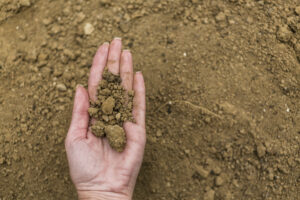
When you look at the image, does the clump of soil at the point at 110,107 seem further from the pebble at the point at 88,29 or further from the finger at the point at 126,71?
the pebble at the point at 88,29

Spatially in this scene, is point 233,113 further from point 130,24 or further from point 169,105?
point 130,24

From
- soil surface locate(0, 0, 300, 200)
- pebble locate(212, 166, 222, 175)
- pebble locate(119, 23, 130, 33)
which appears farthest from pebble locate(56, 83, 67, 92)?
pebble locate(212, 166, 222, 175)

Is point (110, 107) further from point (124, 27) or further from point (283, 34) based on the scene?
point (283, 34)

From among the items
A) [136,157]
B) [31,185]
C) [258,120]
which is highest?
[136,157]

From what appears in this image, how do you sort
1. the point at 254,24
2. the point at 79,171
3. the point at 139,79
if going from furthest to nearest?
the point at 254,24 < the point at 139,79 < the point at 79,171

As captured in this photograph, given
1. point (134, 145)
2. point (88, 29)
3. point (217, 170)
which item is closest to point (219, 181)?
point (217, 170)

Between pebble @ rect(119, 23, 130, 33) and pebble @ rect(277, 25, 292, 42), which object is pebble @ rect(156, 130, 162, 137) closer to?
pebble @ rect(119, 23, 130, 33)

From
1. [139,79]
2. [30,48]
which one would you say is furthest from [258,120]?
[30,48]
